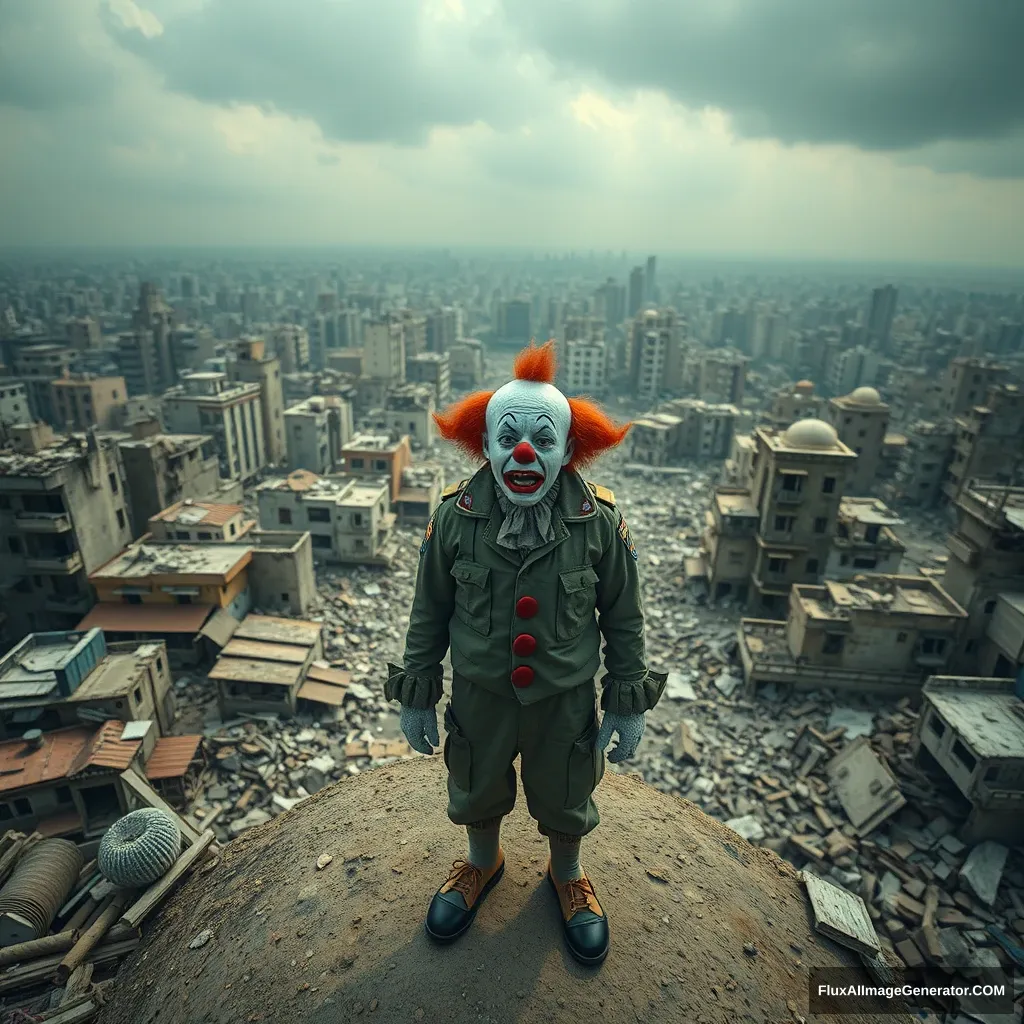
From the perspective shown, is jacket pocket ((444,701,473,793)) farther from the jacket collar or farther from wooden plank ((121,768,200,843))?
wooden plank ((121,768,200,843))

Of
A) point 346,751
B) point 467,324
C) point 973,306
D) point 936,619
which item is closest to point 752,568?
point 936,619

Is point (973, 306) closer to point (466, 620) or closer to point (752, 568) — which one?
point (752, 568)

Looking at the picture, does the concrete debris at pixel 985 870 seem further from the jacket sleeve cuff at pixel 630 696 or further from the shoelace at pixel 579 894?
the jacket sleeve cuff at pixel 630 696

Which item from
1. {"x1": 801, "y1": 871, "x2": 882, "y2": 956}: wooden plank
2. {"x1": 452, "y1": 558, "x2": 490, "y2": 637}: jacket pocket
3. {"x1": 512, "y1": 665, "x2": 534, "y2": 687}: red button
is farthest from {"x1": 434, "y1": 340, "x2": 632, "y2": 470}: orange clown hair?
{"x1": 801, "y1": 871, "x2": 882, "y2": 956}: wooden plank

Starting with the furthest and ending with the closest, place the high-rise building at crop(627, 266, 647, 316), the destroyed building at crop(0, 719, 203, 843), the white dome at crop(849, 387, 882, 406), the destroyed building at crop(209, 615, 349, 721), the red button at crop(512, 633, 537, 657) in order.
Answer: the high-rise building at crop(627, 266, 647, 316), the white dome at crop(849, 387, 882, 406), the destroyed building at crop(209, 615, 349, 721), the destroyed building at crop(0, 719, 203, 843), the red button at crop(512, 633, 537, 657)

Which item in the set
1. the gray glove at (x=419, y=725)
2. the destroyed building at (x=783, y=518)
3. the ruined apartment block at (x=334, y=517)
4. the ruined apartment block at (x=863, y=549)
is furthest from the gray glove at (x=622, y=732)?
the ruined apartment block at (x=863, y=549)

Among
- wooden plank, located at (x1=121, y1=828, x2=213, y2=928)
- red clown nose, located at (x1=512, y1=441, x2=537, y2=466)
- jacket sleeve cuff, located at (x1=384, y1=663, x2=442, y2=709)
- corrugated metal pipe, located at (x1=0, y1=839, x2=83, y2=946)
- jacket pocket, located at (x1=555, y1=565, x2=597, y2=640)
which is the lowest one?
corrugated metal pipe, located at (x1=0, y1=839, x2=83, y2=946)
